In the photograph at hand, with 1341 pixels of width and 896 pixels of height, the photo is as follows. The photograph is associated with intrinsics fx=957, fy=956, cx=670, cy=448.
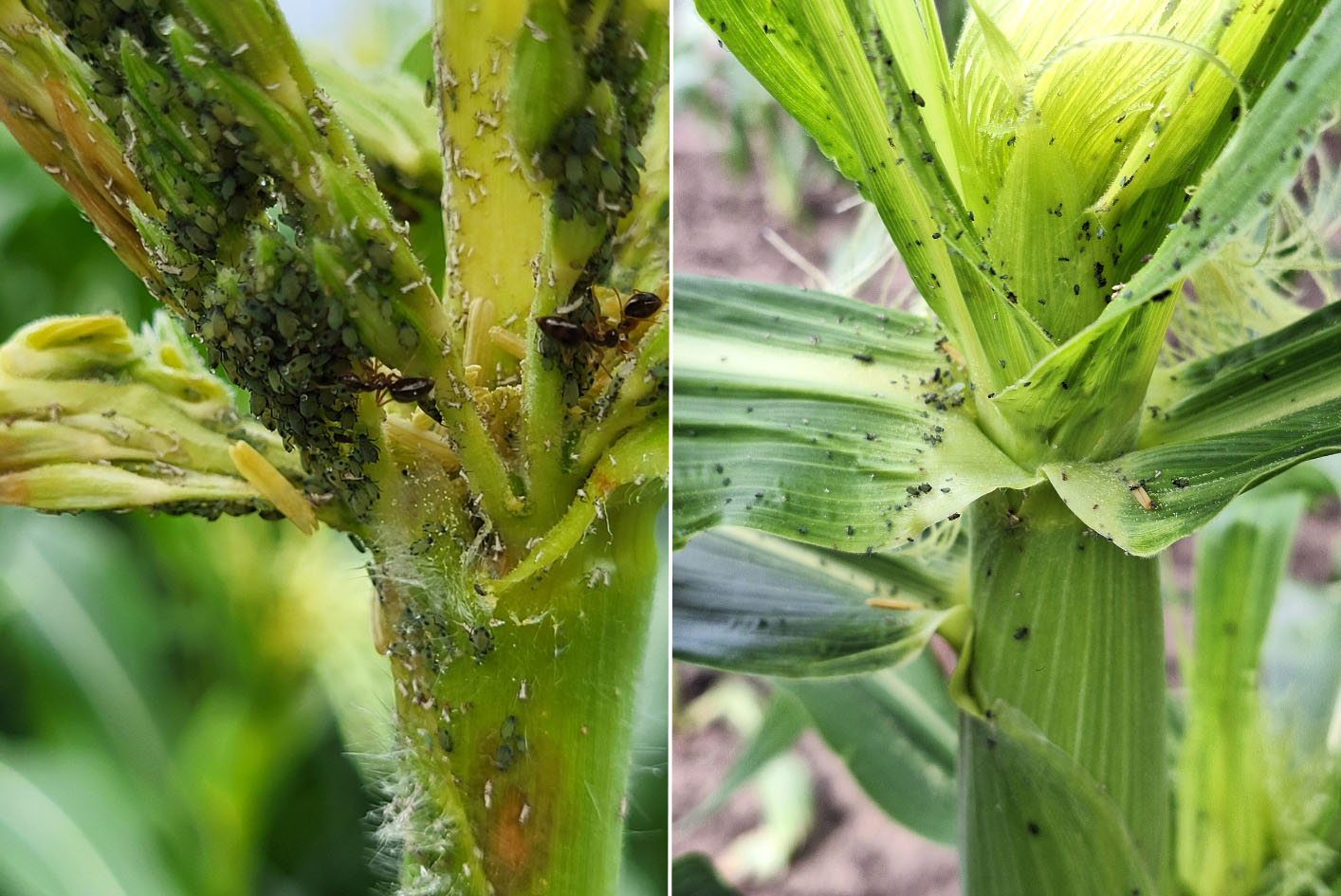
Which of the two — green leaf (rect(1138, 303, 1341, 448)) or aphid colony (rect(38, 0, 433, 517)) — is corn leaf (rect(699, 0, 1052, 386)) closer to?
green leaf (rect(1138, 303, 1341, 448))

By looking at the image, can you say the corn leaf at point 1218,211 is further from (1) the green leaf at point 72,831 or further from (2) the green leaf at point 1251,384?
(1) the green leaf at point 72,831

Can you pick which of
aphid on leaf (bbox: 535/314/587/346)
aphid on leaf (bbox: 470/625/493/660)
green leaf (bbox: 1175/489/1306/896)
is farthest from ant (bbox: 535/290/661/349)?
green leaf (bbox: 1175/489/1306/896)

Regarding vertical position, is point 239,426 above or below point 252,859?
above

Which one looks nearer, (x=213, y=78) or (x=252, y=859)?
(x=213, y=78)

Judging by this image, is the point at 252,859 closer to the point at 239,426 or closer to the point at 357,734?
the point at 357,734

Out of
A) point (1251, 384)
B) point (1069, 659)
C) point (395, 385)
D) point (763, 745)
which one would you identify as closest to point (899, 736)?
point (763, 745)

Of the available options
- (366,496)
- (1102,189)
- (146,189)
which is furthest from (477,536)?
(1102,189)

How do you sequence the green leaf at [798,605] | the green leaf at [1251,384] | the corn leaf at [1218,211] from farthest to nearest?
the green leaf at [798,605] < the green leaf at [1251,384] < the corn leaf at [1218,211]

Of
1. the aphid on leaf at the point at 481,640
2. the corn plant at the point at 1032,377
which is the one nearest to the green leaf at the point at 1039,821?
the corn plant at the point at 1032,377
